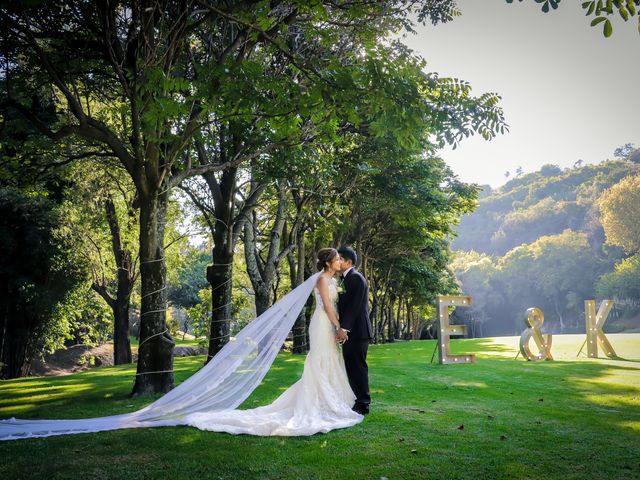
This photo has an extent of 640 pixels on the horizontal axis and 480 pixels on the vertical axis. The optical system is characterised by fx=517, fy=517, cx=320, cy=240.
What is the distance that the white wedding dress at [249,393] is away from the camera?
7.65 m

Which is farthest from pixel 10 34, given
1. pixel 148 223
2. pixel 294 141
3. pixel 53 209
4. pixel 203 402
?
pixel 53 209

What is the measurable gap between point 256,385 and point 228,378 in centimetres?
55

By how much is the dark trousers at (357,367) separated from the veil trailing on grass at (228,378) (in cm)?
114

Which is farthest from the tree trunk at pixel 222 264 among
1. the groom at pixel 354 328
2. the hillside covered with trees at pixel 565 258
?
the hillside covered with trees at pixel 565 258

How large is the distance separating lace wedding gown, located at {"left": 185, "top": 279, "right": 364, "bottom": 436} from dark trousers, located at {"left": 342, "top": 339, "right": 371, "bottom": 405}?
109 mm

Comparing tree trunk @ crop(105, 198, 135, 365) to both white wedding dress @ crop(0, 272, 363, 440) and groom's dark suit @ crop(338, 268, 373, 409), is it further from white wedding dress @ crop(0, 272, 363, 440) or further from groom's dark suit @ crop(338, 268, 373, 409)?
groom's dark suit @ crop(338, 268, 373, 409)

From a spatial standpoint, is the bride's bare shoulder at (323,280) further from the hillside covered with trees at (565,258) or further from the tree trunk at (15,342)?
the hillside covered with trees at (565,258)

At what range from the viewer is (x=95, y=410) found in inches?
381

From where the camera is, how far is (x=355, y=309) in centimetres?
904

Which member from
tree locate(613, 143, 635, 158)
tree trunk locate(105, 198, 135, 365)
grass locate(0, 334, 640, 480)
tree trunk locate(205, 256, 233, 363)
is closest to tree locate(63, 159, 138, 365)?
tree trunk locate(105, 198, 135, 365)

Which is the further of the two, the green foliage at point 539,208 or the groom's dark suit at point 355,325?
the green foliage at point 539,208

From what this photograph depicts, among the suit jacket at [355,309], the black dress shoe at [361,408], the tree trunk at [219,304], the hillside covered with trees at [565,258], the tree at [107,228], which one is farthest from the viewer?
the hillside covered with trees at [565,258]

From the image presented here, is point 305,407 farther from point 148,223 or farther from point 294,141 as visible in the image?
point 294,141

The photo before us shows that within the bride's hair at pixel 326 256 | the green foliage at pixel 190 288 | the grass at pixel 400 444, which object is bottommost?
the grass at pixel 400 444
